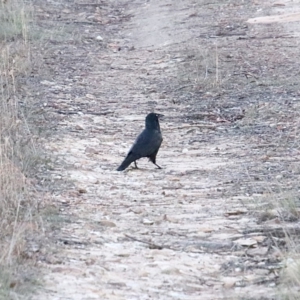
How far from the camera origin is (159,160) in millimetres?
7793

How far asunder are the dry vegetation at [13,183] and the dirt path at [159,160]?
0.18 m

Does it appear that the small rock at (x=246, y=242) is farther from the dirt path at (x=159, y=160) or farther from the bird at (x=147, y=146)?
the bird at (x=147, y=146)

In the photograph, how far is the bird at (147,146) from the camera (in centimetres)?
727

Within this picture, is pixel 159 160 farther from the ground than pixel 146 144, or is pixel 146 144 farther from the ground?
pixel 146 144

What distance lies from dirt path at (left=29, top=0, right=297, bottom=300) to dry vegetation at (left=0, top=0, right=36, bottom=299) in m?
0.18

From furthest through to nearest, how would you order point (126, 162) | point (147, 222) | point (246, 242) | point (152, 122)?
1. point (152, 122)
2. point (126, 162)
3. point (147, 222)
4. point (246, 242)

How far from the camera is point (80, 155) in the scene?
7605 millimetres

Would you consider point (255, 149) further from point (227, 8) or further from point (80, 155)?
point (227, 8)

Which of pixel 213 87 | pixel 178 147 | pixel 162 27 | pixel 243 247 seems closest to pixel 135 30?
pixel 162 27

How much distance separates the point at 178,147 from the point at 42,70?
135 inches

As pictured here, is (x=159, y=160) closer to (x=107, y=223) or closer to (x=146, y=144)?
(x=146, y=144)

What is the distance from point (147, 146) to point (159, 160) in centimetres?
48

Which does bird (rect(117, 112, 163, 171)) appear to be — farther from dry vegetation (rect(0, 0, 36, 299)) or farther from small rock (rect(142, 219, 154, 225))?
small rock (rect(142, 219, 154, 225))

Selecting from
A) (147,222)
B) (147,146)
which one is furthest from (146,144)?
(147,222)
